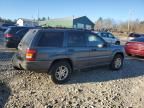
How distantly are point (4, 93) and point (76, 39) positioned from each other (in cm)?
309

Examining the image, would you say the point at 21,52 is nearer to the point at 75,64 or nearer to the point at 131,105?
the point at 75,64

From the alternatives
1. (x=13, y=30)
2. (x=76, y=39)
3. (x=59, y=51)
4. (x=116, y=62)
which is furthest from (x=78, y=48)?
(x=13, y=30)

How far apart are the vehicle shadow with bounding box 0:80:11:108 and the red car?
370 inches

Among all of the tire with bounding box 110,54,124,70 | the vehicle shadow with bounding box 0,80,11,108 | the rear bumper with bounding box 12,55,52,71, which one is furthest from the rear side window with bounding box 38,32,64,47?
the tire with bounding box 110,54,124,70

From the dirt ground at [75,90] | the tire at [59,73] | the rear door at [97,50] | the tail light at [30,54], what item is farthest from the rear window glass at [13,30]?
the tail light at [30,54]

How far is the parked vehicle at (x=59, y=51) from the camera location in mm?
7398

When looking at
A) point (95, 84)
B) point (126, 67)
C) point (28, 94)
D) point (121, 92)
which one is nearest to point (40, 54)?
point (28, 94)

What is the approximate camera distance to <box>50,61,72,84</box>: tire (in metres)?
7.76

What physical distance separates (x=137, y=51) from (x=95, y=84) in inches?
291

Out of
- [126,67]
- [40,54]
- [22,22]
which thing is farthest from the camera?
[22,22]

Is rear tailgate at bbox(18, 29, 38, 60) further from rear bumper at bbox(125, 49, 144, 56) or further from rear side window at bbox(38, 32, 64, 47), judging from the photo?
rear bumper at bbox(125, 49, 144, 56)

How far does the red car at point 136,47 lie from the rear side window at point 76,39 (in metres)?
6.96

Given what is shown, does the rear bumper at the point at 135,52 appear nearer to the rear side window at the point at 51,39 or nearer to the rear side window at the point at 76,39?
the rear side window at the point at 76,39

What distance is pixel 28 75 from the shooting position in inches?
343
